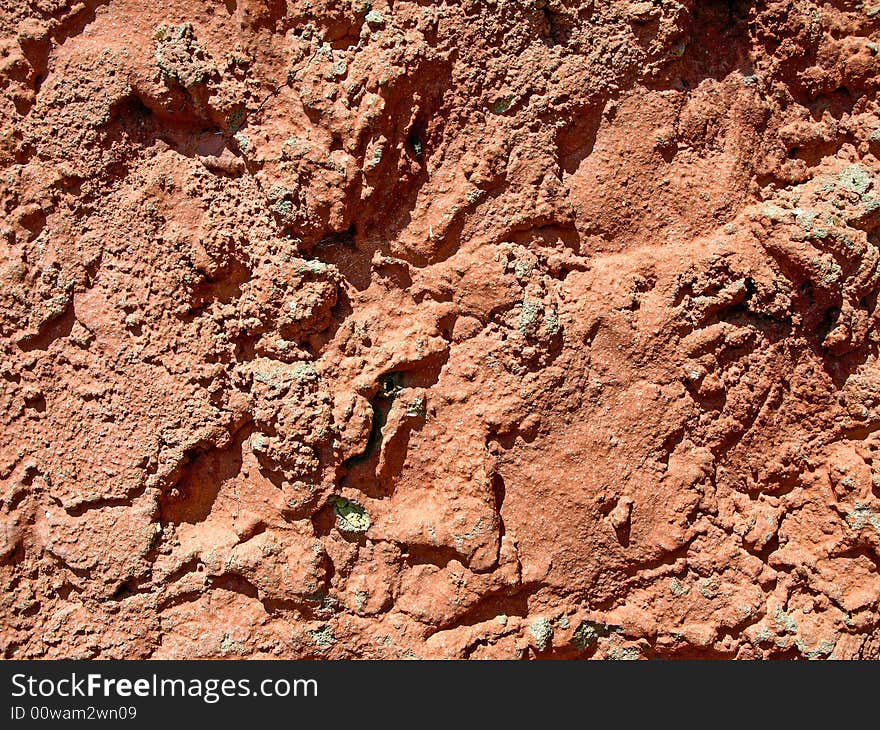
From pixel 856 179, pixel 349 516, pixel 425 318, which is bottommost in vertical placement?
pixel 349 516

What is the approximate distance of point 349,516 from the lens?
→ 147 cm

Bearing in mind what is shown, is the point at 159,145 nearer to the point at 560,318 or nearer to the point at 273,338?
→ the point at 273,338

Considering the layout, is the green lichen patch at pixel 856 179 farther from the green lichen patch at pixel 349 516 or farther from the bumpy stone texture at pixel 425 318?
the green lichen patch at pixel 349 516

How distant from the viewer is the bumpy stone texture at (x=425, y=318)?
144cm

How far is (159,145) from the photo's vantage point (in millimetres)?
1462

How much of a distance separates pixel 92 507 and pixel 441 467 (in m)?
0.63

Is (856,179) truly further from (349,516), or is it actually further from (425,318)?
(349,516)

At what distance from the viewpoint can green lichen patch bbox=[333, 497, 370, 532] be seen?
1474mm

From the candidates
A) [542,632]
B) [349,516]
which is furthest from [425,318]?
[542,632]

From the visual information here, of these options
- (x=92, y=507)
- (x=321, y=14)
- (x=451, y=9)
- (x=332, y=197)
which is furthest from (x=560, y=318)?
(x=92, y=507)

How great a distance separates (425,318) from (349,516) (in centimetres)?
38

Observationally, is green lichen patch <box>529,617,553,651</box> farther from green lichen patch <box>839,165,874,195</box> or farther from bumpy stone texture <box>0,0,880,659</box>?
green lichen patch <box>839,165,874,195</box>

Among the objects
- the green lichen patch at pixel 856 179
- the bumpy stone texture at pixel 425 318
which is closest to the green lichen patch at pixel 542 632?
the bumpy stone texture at pixel 425 318

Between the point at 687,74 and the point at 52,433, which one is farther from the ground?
the point at 687,74
